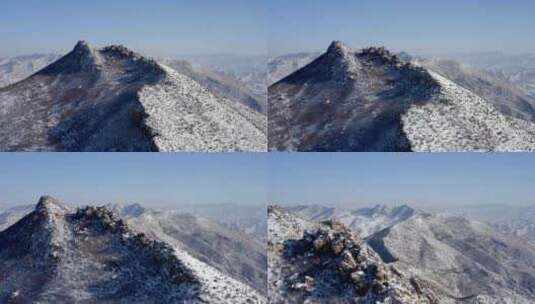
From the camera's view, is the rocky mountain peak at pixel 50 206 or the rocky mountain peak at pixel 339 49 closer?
the rocky mountain peak at pixel 50 206

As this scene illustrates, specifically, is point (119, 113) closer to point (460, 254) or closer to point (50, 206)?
point (50, 206)

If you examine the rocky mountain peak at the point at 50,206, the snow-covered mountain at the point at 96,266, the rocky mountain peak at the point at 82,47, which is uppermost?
the rocky mountain peak at the point at 82,47

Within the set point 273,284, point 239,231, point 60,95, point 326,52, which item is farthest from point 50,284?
point 239,231

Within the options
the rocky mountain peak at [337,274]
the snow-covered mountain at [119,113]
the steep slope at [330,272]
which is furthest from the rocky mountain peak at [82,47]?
the rocky mountain peak at [337,274]

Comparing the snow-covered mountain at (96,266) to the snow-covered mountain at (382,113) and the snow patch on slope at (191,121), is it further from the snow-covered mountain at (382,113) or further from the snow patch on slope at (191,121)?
the snow-covered mountain at (382,113)

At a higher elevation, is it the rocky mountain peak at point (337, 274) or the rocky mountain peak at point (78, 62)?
the rocky mountain peak at point (78, 62)

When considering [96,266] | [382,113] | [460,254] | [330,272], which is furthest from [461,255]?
[96,266]

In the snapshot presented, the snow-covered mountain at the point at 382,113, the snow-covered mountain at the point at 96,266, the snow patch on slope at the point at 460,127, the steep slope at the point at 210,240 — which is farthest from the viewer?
the steep slope at the point at 210,240
